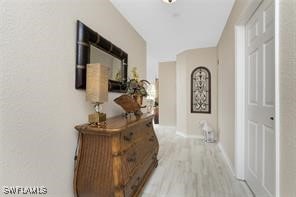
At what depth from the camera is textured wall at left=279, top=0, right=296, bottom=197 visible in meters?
1.03

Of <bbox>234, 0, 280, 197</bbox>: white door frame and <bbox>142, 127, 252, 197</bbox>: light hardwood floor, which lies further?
<bbox>234, 0, 280, 197</bbox>: white door frame

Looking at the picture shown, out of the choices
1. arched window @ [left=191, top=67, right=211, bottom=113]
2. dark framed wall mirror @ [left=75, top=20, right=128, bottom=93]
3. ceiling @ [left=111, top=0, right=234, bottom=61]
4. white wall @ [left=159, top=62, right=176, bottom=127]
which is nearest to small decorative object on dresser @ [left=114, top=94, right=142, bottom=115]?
dark framed wall mirror @ [left=75, top=20, right=128, bottom=93]

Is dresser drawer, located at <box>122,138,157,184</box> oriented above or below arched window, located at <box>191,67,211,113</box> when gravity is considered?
below

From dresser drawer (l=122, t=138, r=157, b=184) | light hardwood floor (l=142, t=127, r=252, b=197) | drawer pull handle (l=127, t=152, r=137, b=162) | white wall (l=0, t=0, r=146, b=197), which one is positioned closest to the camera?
white wall (l=0, t=0, r=146, b=197)

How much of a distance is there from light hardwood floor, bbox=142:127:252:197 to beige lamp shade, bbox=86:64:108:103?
1.26 metres

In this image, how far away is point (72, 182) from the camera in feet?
5.10

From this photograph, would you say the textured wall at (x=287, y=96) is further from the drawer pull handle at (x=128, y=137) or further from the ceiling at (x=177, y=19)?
the ceiling at (x=177, y=19)

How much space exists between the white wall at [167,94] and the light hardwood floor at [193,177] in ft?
8.96

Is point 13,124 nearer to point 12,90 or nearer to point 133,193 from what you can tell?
point 12,90

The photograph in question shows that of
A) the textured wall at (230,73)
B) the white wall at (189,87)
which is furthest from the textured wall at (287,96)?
the white wall at (189,87)

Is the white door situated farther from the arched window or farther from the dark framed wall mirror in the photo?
the arched window

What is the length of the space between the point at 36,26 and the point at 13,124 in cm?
69

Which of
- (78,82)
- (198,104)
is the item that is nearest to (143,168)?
(78,82)

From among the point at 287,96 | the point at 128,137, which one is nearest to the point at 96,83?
the point at 128,137
